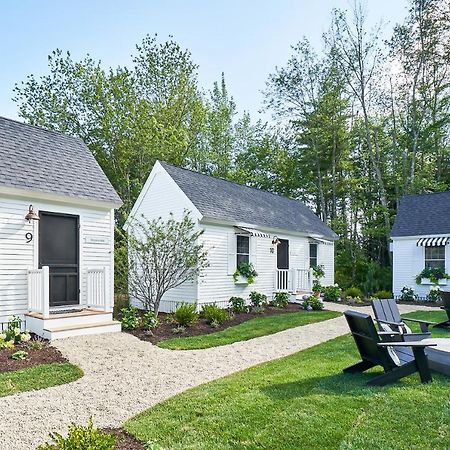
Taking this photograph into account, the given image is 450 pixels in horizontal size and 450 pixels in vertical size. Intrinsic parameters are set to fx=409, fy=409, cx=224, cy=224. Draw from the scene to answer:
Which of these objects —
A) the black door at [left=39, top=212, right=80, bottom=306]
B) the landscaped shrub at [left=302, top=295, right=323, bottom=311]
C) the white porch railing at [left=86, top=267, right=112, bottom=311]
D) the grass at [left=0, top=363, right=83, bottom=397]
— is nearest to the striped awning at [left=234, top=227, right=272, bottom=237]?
the landscaped shrub at [left=302, top=295, right=323, bottom=311]

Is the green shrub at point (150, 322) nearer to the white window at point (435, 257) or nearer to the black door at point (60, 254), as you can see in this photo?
the black door at point (60, 254)

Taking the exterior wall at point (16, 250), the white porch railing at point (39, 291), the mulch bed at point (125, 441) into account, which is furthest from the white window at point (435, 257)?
the mulch bed at point (125, 441)

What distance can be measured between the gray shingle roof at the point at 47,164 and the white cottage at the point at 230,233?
3.30 meters

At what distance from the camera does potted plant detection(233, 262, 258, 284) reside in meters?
14.6

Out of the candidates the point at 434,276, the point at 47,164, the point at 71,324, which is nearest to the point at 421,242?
the point at 434,276

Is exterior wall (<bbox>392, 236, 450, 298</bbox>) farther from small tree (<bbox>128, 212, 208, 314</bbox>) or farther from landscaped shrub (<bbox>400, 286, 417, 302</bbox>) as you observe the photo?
small tree (<bbox>128, 212, 208, 314</bbox>)

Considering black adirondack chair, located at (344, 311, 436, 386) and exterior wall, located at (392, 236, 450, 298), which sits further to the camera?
exterior wall, located at (392, 236, 450, 298)

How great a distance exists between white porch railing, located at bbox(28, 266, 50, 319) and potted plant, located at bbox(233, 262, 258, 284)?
710 centimetres

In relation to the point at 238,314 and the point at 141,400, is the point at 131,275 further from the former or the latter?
the point at 141,400

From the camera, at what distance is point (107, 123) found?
22.5m

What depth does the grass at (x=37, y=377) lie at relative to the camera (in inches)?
226

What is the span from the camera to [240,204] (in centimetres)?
1641

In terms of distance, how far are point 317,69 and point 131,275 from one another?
19.4 m

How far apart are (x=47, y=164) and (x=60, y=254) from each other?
2.34 meters
